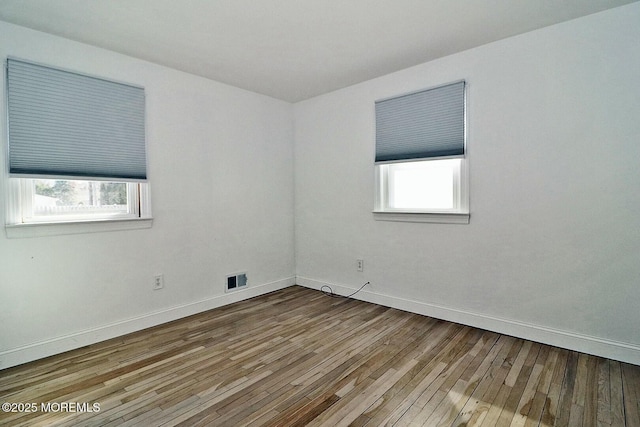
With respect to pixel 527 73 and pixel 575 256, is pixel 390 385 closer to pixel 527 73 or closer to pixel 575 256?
pixel 575 256

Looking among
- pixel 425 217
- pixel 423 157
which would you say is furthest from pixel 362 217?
pixel 423 157

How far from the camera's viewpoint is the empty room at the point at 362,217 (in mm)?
2119

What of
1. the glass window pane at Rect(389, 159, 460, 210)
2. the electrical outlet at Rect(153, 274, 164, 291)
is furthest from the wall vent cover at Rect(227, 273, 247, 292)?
the glass window pane at Rect(389, 159, 460, 210)

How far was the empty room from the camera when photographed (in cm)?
212

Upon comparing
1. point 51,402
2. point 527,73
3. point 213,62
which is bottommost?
point 51,402

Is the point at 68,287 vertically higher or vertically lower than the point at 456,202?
lower

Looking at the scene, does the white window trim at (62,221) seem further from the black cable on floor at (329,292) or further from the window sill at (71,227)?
the black cable on floor at (329,292)

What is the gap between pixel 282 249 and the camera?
14.5 ft

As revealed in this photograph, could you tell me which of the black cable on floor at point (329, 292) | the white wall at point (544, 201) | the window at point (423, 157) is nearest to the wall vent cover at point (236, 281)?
the black cable on floor at point (329, 292)

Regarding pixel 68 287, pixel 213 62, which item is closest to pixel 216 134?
pixel 213 62

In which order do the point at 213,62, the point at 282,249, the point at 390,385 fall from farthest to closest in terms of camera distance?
the point at 282,249 < the point at 213,62 < the point at 390,385

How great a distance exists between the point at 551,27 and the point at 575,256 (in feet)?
5.82

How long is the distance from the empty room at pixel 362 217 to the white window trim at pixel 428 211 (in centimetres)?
3

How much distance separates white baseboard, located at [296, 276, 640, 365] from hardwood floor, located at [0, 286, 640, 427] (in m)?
0.07
